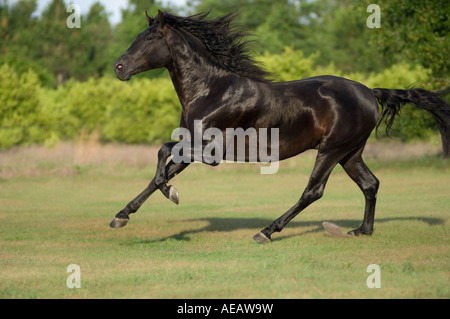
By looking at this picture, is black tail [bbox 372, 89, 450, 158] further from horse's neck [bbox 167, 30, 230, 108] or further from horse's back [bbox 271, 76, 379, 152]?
horse's neck [bbox 167, 30, 230, 108]

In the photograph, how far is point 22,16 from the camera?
149ft

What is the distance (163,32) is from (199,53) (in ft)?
1.70

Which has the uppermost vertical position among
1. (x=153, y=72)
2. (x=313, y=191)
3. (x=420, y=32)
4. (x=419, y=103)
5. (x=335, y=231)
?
(x=153, y=72)

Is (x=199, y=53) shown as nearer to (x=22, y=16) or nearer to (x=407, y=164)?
(x=407, y=164)

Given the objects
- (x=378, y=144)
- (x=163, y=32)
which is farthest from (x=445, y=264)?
(x=378, y=144)

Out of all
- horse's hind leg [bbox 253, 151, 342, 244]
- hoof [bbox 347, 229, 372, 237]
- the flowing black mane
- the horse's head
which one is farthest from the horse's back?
the horse's head

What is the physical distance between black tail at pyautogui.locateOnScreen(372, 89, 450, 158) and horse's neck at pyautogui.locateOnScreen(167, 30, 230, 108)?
95.9 inches

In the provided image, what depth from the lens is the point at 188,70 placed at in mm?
7590

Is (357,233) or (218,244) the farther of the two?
(357,233)

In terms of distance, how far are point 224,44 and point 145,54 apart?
1.06m

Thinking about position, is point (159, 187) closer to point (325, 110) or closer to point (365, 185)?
point (325, 110)

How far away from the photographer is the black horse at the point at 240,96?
7.47 m

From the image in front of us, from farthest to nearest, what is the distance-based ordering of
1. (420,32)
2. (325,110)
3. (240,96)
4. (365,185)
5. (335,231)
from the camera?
(420,32) < (365,185) < (335,231) < (325,110) < (240,96)

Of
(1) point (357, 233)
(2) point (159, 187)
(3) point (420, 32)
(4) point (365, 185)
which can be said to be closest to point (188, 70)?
(2) point (159, 187)
